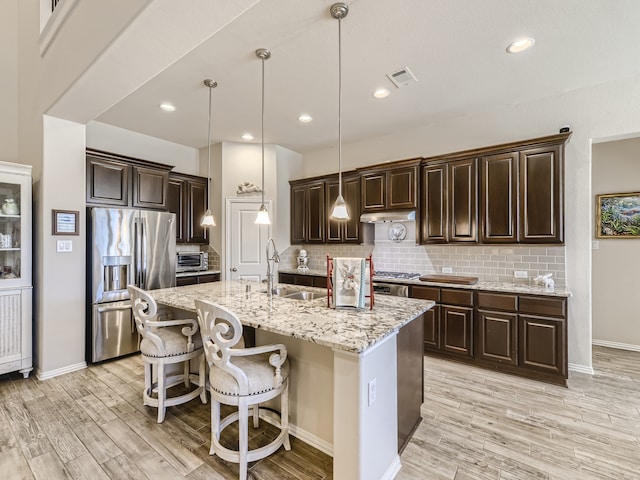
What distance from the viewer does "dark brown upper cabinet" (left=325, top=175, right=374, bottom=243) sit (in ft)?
14.9

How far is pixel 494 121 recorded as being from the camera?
373 cm

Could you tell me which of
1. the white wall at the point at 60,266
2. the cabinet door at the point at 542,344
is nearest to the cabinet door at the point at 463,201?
the cabinet door at the point at 542,344

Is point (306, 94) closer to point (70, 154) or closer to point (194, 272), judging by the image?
point (70, 154)

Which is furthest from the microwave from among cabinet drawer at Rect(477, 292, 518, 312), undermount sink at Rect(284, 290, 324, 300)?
cabinet drawer at Rect(477, 292, 518, 312)

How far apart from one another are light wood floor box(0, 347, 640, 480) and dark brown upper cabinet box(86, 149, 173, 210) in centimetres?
203

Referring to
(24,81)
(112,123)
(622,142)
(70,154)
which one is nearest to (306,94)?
(70,154)

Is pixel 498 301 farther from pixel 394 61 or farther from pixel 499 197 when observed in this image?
pixel 394 61

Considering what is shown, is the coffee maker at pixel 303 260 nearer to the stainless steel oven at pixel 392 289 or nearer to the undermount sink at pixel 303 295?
the stainless steel oven at pixel 392 289

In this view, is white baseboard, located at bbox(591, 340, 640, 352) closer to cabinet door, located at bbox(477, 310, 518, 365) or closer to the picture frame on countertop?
cabinet door, located at bbox(477, 310, 518, 365)

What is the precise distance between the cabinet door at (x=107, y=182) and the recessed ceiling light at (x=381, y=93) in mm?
3168

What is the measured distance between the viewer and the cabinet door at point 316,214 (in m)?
4.95

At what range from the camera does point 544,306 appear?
9.68ft

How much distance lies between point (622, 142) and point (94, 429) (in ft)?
20.6

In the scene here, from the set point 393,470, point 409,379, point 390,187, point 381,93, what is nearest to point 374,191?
point 390,187
